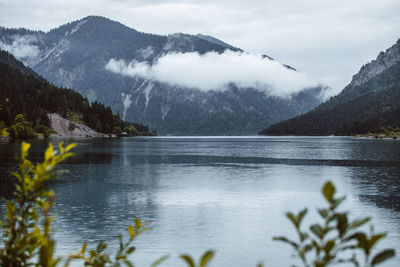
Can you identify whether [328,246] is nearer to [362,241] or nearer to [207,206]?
[362,241]

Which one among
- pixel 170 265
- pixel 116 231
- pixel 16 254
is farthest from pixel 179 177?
pixel 16 254

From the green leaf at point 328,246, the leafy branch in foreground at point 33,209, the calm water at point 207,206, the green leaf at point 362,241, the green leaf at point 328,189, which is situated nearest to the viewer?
the green leaf at point 328,189

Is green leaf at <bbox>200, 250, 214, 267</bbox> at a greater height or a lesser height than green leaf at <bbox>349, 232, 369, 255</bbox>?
lesser

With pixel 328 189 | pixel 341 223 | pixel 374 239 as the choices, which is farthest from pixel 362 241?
pixel 328 189

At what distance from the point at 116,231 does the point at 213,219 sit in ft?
24.3

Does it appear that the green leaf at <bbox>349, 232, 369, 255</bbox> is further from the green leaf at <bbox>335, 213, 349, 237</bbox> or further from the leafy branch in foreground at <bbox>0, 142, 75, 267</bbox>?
the leafy branch in foreground at <bbox>0, 142, 75, 267</bbox>

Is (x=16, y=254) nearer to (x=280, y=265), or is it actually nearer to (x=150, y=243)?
(x=280, y=265)

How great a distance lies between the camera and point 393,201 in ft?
128

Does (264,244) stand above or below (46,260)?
below

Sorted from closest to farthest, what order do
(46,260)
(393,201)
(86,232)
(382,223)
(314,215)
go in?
1. (46,260)
2. (86,232)
3. (382,223)
4. (314,215)
5. (393,201)

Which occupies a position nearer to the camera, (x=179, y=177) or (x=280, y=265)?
(x=280, y=265)

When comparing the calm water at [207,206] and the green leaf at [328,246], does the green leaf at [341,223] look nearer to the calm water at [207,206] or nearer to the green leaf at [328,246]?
the green leaf at [328,246]

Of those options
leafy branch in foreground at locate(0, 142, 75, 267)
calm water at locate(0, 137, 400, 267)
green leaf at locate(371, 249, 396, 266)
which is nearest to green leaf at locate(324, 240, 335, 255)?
green leaf at locate(371, 249, 396, 266)

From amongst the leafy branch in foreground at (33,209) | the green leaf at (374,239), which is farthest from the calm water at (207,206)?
the green leaf at (374,239)
